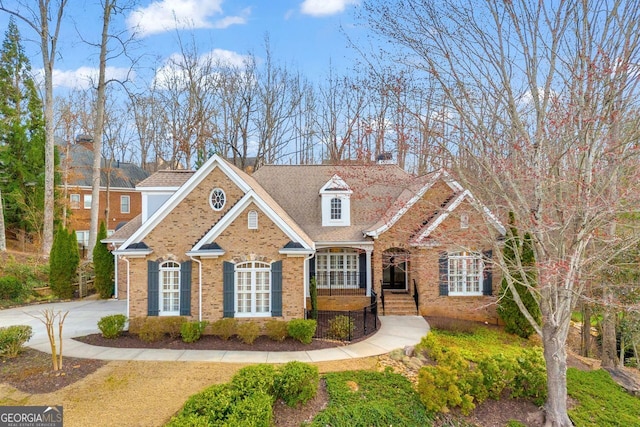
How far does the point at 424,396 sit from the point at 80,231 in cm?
3308

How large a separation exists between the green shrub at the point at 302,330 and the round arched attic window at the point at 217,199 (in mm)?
4641

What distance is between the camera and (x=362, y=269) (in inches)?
604

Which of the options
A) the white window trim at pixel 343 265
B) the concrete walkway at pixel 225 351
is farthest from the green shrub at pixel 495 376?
the white window trim at pixel 343 265

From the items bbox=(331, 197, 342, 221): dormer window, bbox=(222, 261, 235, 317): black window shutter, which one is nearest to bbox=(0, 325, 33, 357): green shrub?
bbox=(222, 261, 235, 317): black window shutter

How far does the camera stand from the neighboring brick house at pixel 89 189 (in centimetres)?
2822

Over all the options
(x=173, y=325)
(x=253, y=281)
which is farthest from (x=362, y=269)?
(x=173, y=325)

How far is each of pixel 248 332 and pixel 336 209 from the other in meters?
7.42

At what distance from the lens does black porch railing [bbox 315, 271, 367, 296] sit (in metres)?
15.2

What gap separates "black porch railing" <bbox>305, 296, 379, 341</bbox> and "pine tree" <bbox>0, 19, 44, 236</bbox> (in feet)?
75.3

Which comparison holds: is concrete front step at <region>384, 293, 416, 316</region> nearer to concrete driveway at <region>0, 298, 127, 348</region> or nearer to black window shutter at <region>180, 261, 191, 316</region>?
black window shutter at <region>180, 261, 191, 316</region>

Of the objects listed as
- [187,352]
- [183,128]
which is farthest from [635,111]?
[183,128]

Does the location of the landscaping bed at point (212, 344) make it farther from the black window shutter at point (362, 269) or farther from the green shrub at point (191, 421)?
the black window shutter at point (362, 269)

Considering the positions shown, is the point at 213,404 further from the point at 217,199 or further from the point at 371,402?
the point at 217,199

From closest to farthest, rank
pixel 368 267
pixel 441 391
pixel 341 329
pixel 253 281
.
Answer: pixel 441 391 < pixel 341 329 < pixel 253 281 < pixel 368 267
